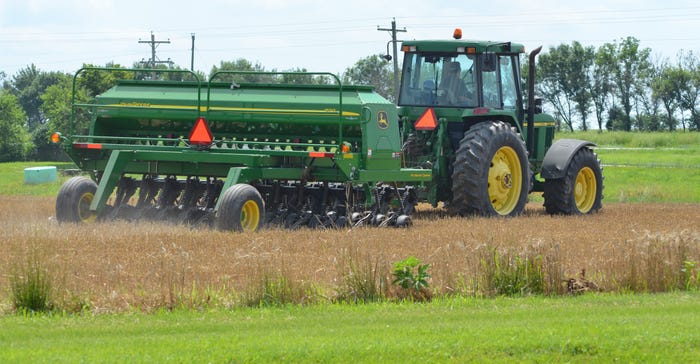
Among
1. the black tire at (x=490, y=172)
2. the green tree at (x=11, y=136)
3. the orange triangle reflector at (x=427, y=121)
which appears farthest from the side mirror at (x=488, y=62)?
the green tree at (x=11, y=136)

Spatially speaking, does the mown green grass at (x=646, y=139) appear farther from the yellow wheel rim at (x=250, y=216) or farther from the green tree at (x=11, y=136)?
the yellow wheel rim at (x=250, y=216)

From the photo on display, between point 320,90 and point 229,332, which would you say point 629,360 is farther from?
point 320,90

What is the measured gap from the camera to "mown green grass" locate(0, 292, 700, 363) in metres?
7.63

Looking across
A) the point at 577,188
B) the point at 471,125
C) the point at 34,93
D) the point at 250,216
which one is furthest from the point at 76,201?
the point at 34,93

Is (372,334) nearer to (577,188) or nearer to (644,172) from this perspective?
(577,188)

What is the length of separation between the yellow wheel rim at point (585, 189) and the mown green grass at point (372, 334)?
9.64 m

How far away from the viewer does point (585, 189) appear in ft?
64.0

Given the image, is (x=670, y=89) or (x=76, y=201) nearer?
(x=76, y=201)

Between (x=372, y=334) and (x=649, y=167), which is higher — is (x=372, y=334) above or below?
below

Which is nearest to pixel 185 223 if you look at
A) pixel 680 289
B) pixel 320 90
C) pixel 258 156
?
pixel 258 156

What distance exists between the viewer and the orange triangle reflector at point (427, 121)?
1698cm

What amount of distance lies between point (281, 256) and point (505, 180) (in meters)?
7.44

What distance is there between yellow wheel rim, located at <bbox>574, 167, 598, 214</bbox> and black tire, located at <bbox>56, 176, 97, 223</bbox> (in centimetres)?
826

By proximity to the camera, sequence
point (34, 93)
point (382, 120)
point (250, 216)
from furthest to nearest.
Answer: point (34, 93), point (382, 120), point (250, 216)
